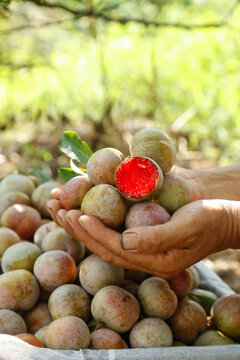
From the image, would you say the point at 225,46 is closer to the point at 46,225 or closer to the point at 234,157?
the point at 234,157

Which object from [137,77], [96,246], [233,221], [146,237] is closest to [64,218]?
[96,246]

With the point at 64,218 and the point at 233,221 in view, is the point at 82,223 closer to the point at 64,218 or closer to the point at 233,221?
the point at 64,218

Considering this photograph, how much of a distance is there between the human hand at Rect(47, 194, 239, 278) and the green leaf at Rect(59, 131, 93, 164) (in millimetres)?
374

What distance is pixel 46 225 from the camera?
1.81 meters

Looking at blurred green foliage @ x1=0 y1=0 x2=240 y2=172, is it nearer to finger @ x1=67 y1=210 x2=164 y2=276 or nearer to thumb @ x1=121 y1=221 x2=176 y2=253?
finger @ x1=67 y1=210 x2=164 y2=276

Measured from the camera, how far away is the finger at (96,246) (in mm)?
1364

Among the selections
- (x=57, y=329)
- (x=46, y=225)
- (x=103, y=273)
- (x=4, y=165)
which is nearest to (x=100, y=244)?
(x=103, y=273)

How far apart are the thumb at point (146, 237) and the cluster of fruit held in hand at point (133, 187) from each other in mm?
69

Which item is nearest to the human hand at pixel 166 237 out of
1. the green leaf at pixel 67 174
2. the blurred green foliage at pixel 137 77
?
the green leaf at pixel 67 174

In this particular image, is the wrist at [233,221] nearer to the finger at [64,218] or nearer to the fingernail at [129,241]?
the fingernail at [129,241]

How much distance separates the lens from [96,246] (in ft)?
4.57

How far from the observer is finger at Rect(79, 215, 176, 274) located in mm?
1278

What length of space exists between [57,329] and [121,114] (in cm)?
498

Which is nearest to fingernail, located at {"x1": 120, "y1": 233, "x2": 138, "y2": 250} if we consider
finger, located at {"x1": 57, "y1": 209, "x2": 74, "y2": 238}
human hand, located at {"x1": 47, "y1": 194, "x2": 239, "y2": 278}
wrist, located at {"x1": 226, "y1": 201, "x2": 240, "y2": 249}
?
human hand, located at {"x1": 47, "y1": 194, "x2": 239, "y2": 278}
